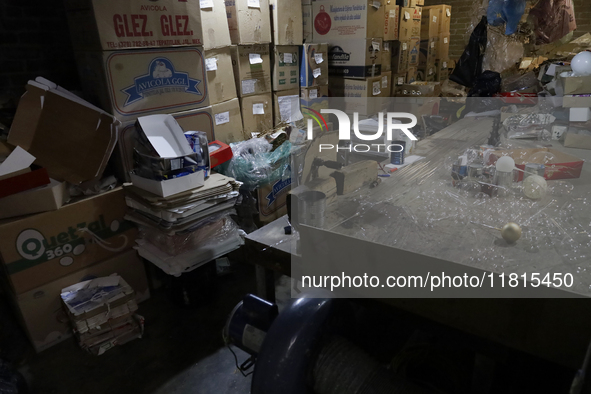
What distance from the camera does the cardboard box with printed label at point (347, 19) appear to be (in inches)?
139

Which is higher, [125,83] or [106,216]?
[125,83]

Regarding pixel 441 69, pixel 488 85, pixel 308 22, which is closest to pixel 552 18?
pixel 488 85

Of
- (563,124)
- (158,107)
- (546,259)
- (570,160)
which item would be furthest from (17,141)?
(563,124)

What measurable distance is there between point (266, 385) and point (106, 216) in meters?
1.40

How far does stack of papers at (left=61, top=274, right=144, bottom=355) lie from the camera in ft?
5.70

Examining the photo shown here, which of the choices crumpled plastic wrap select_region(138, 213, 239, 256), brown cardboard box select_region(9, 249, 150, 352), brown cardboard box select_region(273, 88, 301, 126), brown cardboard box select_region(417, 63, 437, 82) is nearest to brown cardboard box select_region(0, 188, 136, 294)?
brown cardboard box select_region(9, 249, 150, 352)

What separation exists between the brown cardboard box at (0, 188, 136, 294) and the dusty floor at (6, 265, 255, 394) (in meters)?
0.39

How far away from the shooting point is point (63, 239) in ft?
5.91

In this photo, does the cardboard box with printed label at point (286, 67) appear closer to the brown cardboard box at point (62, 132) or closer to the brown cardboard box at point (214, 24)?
the brown cardboard box at point (214, 24)

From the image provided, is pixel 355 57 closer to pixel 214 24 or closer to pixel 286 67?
pixel 286 67

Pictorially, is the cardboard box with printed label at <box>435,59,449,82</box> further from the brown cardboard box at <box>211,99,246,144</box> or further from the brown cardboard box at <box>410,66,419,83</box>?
the brown cardboard box at <box>211,99,246,144</box>

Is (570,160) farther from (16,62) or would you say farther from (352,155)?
(16,62)

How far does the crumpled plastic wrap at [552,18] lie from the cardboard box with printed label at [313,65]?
93.7 inches

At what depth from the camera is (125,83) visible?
1.90 meters
